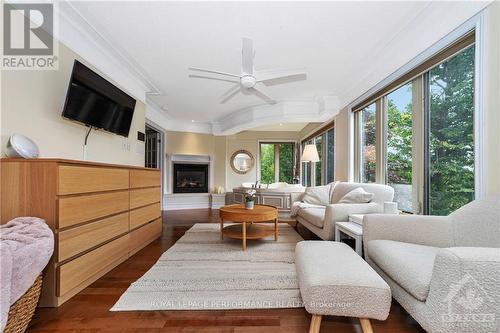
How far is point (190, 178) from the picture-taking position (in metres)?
6.84

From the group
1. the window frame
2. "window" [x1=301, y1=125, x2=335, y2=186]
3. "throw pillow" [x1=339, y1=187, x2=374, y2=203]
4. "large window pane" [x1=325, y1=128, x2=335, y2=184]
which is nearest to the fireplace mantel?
the window frame

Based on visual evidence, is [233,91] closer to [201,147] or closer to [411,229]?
[411,229]

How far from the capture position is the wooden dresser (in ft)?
5.28

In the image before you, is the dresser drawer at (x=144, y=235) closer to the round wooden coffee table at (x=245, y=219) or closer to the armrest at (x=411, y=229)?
the round wooden coffee table at (x=245, y=219)

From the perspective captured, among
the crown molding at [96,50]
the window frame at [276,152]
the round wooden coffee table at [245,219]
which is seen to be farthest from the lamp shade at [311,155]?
the crown molding at [96,50]

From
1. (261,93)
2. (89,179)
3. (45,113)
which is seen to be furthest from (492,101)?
(45,113)

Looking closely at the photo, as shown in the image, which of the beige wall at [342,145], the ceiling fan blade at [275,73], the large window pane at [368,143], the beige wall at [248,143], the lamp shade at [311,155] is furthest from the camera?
the beige wall at [248,143]

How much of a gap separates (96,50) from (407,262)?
11.7 ft

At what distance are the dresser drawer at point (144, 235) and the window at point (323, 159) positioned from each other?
3.70 m

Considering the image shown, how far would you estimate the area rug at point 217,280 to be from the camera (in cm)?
168

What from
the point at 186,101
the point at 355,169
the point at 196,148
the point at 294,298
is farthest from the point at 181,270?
the point at 196,148

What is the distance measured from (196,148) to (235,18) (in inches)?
190

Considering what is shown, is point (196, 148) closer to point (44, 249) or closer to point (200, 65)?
point (200, 65)

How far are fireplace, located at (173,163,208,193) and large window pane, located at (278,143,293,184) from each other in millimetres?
2491
